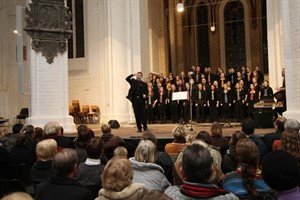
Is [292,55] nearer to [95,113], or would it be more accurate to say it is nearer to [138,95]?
[138,95]

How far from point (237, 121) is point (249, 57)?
28.3 feet

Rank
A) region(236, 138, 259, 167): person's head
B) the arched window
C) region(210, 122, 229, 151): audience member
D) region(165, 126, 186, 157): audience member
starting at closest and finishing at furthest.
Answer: region(236, 138, 259, 167): person's head < region(165, 126, 186, 157): audience member < region(210, 122, 229, 151): audience member < the arched window

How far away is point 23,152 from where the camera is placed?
520cm

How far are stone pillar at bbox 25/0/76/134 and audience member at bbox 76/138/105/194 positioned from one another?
7.32 m

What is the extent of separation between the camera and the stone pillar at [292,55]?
8969 millimetres

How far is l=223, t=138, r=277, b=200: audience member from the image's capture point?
9.02ft

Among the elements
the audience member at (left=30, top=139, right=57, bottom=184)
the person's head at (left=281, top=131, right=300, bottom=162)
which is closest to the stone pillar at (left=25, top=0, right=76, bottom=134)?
the audience member at (left=30, top=139, right=57, bottom=184)

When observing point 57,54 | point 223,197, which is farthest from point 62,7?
point 223,197

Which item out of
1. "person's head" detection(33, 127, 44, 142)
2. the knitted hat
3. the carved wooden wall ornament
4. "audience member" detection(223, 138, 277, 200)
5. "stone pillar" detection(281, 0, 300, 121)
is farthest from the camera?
the carved wooden wall ornament

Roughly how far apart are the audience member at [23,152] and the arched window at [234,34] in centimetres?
1771

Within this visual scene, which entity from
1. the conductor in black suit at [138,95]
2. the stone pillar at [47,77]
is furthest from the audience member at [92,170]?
the stone pillar at [47,77]

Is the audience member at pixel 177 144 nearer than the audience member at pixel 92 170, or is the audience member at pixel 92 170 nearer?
the audience member at pixel 92 170

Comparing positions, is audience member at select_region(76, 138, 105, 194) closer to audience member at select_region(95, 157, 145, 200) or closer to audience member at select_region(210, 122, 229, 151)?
audience member at select_region(95, 157, 145, 200)

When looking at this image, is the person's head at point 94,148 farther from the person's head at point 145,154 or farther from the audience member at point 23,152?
the audience member at point 23,152
